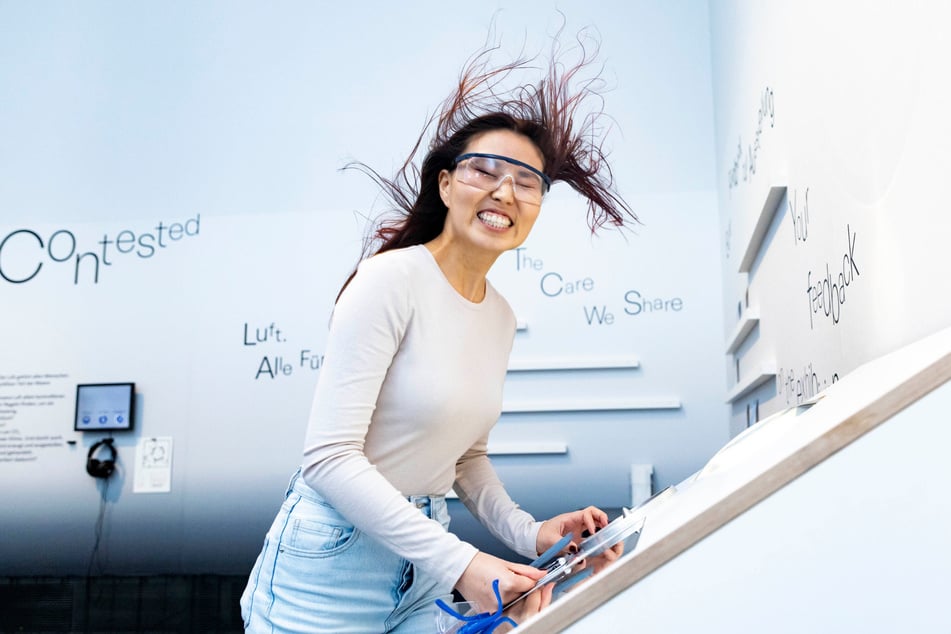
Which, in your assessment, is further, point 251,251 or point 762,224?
point 251,251

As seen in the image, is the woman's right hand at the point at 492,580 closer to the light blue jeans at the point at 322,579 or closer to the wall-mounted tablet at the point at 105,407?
the light blue jeans at the point at 322,579

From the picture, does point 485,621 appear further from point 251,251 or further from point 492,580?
point 251,251

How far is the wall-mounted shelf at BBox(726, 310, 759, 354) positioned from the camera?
214 cm

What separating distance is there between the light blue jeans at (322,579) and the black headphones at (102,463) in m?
2.27

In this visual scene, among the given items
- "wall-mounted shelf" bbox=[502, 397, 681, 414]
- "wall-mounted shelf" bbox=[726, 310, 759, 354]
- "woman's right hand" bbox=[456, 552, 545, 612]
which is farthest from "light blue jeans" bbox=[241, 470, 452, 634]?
"wall-mounted shelf" bbox=[502, 397, 681, 414]

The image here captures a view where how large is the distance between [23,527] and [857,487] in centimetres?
330

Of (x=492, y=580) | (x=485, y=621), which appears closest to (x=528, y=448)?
(x=492, y=580)

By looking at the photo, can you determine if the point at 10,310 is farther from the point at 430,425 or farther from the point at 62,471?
the point at 430,425

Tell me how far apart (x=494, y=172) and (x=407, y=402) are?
0.34 meters

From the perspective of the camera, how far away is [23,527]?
323cm

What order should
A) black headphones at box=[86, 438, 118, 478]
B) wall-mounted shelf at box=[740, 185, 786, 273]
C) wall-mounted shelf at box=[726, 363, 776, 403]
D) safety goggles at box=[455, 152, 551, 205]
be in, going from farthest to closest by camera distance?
black headphones at box=[86, 438, 118, 478] → wall-mounted shelf at box=[726, 363, 776, 403] → wall-mounted shelf at box=[740, 185, 786, 273] → safety goggles at box=[455, 152, 551, 205]

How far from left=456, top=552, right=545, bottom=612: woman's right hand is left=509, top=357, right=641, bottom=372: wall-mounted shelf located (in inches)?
81.9

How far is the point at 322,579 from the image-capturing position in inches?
42.1

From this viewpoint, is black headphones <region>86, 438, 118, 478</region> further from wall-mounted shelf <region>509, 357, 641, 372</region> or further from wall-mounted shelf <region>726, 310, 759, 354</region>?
wall-mounted shelf <region>726, 310, 759, 354</region>
